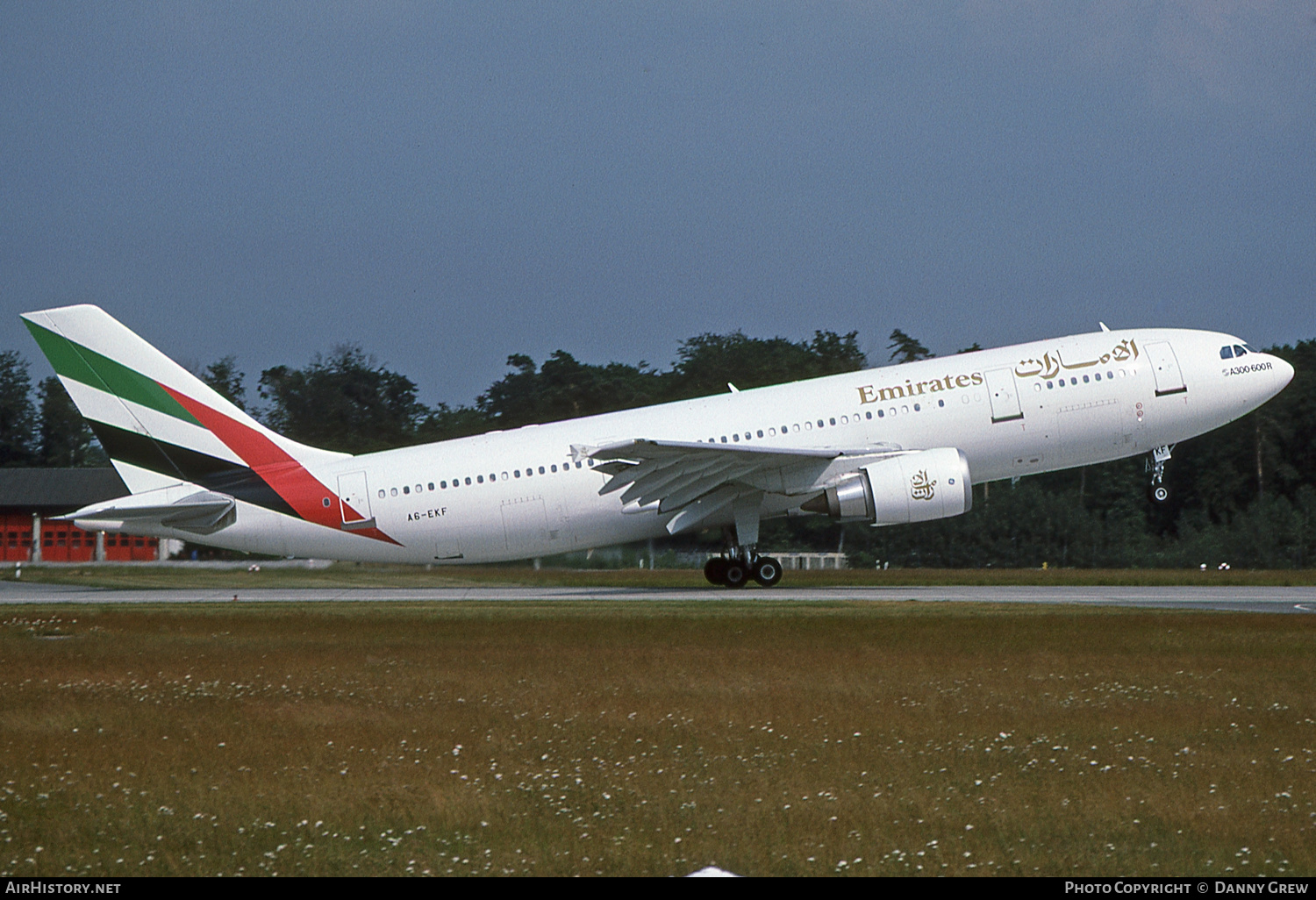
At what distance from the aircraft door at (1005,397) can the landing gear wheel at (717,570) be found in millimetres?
6441

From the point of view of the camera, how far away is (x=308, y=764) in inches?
369

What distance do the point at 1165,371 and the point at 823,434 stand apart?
7107mm

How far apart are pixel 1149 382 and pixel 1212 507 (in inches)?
994

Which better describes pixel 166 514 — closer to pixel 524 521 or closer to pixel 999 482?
pixel 524 521

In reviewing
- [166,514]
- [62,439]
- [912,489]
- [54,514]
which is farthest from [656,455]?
[62,439]

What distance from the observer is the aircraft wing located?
24.9 meters

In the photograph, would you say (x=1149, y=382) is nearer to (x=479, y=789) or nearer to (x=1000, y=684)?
(x=1000, y=684)

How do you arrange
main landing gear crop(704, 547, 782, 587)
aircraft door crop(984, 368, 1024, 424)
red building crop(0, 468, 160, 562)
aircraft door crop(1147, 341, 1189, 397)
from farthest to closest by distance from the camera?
red building crop(0, 468, 160, 562), main landing gear crop(704, 547, 782, 587), aircraft door crop(1147, 341, 1189, 397), aircraft door crop(984, 368, 1024, 424)

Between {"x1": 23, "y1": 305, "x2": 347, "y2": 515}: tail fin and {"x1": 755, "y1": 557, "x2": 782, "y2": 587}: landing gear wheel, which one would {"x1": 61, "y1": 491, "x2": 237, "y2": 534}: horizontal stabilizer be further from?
{"x1": 755, "y1": 557, "x2": 782, "y2": 587}: landing gear wheel

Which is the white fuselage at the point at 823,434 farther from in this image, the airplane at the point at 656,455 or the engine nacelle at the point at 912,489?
the engine nacelle at the point at 912,489

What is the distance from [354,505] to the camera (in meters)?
26.6

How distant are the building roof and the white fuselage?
33.5 meters

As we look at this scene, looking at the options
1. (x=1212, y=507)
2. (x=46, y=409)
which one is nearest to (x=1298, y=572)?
(x=1212, y=507)

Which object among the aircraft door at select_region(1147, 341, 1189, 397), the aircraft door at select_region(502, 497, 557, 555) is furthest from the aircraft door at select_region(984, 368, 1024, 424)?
the aircraft door at select_region(502, 497, 557, 555)
